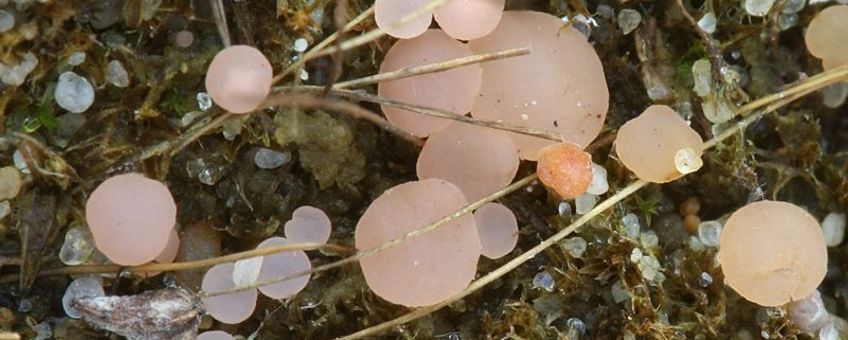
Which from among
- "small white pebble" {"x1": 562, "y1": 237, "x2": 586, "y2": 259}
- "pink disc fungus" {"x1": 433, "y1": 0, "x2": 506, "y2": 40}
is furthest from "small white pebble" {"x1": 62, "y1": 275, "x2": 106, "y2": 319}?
"small white pebble" {"x1": 562, "y1": 237, "x2": 586, "y2": 259}

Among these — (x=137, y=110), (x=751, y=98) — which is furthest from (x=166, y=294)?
(x=751, y=98)

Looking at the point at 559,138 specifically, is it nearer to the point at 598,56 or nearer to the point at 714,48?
the point at 598,56

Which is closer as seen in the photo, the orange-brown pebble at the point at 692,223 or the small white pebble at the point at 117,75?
the small white pebble at the point at 117,75

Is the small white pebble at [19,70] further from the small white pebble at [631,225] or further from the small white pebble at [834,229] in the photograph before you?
the small white pebble at [834,229]

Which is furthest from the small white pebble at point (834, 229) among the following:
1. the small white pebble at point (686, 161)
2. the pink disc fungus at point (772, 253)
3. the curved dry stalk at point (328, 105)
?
the curved dry stalk at point (328, 105)

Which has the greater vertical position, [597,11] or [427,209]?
[597,11]

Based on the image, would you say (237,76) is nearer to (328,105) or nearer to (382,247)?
(328,105)
